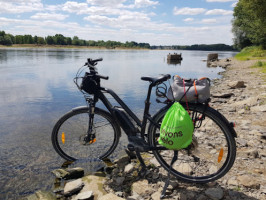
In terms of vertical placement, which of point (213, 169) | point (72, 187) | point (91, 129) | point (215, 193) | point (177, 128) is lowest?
point (72, 187)

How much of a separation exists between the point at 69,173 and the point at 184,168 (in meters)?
2.33

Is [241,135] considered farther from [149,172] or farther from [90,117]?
[90,117]

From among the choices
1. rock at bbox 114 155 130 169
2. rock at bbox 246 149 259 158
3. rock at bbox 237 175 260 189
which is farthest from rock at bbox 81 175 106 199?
rock at bbox 246 149 259 158

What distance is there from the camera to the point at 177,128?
349 centimetres

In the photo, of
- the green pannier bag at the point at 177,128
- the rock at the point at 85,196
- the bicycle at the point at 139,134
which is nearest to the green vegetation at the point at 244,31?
the bicycle at the point at 139,134

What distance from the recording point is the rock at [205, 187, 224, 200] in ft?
11.5

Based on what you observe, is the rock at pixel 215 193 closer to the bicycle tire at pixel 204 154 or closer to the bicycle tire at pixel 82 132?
the bicycle tire at pixel 204 154

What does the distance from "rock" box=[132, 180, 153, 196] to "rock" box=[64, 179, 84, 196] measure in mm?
999

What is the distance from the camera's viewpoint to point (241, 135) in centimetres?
593

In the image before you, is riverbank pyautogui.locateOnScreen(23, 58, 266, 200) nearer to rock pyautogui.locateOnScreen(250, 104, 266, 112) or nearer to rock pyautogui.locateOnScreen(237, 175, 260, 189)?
rock pyautogui.locateOnScreen(237, 175, 260, 189)

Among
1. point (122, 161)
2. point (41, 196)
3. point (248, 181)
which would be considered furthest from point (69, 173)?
point (248, 181)

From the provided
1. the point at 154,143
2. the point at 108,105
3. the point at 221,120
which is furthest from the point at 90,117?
the point at 221,120

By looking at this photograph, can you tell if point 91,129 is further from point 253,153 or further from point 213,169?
point 253,153

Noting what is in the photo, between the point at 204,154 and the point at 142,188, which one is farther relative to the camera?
the point at 204,154
